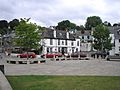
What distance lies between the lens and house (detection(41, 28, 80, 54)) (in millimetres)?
77088

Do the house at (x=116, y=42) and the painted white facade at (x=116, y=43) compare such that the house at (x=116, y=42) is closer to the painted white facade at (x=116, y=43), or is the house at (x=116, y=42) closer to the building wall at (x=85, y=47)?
the painted white facade at (x=116, y=43)

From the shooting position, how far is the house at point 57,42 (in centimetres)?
7709

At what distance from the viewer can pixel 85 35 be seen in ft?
341

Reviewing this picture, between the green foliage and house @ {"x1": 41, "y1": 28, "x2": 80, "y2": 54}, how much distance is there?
18.9 meters

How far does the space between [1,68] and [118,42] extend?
2586 inches

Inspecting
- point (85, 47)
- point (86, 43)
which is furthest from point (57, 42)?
point (85, 47)

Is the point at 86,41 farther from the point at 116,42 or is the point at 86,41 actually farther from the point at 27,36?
the point at 27,36

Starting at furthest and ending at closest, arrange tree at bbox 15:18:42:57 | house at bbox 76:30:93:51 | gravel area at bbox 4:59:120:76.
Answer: house at bbox 76:30:93:51 → tree at bbox 15:18:42:57 → gravel area at bbox 4:59:120:76

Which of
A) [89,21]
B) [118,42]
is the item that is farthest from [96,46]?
[89,21]

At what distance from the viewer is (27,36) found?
54719mm

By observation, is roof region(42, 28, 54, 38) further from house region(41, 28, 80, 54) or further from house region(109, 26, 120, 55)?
house region(109, 26, 120, 55)

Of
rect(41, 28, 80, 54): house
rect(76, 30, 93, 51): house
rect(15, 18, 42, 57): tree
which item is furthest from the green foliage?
rect(76, 30, 93, 51): house

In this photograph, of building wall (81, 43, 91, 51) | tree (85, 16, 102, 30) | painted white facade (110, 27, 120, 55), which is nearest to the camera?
painted white facade (110, 27, 120, 55)

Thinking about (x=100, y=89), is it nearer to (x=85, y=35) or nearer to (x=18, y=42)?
(x=18, y=42)
